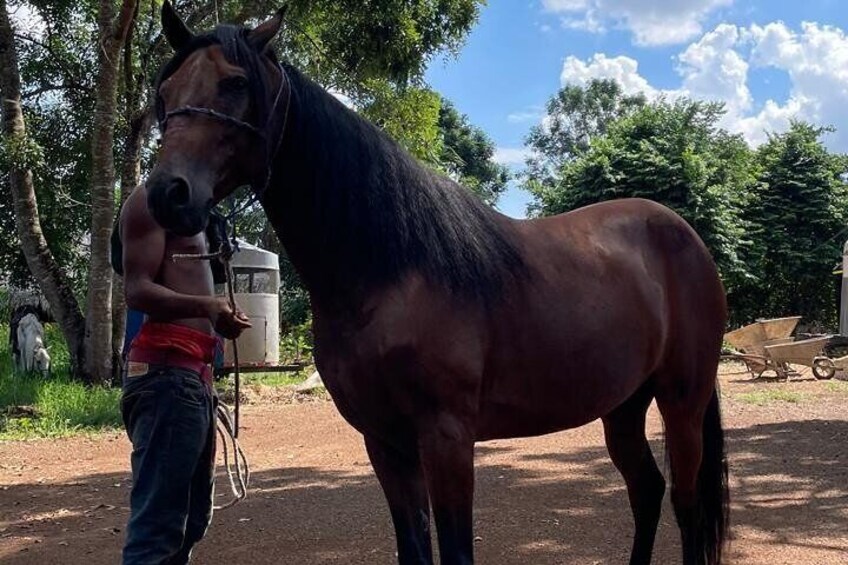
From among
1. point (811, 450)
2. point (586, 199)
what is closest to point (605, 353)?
point (811, 450)

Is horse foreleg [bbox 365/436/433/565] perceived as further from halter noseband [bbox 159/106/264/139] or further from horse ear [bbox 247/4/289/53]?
horse ear [bbox 247/4/289/53]

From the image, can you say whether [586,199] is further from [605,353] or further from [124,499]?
[605,353]

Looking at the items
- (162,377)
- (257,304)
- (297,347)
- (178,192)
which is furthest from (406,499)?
(297,347)

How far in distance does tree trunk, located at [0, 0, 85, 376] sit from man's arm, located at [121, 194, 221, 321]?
26.4 ft

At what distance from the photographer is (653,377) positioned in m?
2.97

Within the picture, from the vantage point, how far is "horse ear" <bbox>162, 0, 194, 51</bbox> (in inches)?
77.9

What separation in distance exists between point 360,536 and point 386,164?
278 cm

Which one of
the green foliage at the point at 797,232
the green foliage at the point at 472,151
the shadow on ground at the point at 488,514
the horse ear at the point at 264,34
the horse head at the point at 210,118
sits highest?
the green foliage at the point at 472,151

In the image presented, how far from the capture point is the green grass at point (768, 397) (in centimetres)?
993

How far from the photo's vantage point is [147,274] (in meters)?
2.17

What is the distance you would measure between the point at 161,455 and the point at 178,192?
0.85m

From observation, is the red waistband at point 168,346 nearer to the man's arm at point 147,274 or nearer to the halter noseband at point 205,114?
the man's arm at point 147,274

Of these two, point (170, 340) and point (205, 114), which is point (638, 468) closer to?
point (170, 340)

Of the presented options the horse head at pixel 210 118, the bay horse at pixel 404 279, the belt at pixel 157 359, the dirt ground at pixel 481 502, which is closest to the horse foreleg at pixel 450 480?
the bay horse at pixel 404 279
